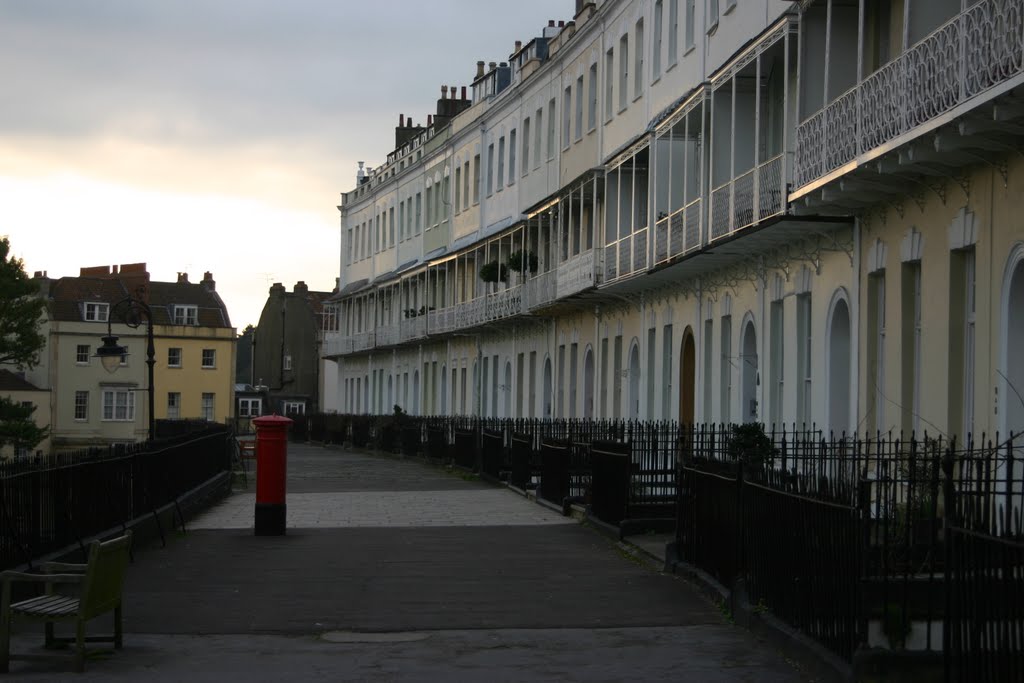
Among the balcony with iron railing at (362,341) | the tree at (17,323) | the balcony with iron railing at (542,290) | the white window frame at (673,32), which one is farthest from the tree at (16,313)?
the white window frame at (673,32)

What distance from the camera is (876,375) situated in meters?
20.4

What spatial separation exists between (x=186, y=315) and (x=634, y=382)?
7458 centimetres

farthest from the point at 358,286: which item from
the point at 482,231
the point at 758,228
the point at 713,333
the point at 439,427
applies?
the point at 758,228

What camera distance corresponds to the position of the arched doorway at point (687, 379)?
104 ft

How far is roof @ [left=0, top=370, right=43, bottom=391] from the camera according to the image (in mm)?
95188

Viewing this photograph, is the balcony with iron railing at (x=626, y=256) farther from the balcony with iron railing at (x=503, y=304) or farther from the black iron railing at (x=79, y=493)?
the black iron railing at (x=79, y=493)

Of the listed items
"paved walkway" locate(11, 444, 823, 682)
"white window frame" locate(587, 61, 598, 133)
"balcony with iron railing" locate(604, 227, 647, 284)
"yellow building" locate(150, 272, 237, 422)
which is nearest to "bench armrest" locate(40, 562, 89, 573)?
"paved walkway" locate(11, 444, 823, 682)

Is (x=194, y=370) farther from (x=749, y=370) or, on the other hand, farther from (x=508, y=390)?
(x=749, y=370)

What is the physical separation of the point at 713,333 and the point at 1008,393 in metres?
13.8

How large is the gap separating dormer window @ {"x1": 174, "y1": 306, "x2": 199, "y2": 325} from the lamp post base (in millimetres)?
88466

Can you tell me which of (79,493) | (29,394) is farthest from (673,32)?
(29,394)

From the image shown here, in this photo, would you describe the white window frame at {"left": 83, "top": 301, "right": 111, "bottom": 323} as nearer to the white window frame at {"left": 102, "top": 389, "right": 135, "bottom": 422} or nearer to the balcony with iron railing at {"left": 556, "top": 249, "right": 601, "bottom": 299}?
the white window frame at {"left": 102, "top": 389, "right": 135, "bottom": 422}

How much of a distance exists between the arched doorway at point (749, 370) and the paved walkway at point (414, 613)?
6975mm

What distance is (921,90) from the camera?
15.9 meters
